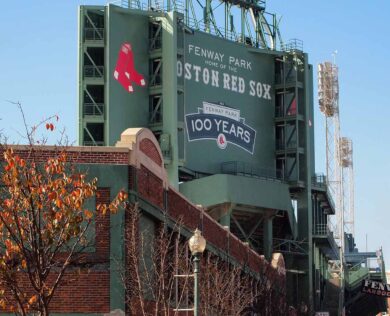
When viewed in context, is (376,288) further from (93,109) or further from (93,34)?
(93,34)

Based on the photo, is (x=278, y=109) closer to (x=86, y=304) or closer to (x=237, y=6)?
(x=237, y=6)

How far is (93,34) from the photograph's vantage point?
6662cm

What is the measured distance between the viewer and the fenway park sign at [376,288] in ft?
314

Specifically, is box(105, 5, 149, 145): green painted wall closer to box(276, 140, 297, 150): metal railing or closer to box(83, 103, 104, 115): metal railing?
box(83, 103, 104, 115): metal railing

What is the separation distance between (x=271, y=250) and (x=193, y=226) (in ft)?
117

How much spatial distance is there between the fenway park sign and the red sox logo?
131 feet

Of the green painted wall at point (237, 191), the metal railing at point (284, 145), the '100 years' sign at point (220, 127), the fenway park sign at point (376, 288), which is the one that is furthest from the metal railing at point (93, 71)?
the fenway park sign at point (376, 288)

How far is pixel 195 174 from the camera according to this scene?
2749 inches

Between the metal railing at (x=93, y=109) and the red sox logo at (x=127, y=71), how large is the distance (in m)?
2.11

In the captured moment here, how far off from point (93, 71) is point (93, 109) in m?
2.53

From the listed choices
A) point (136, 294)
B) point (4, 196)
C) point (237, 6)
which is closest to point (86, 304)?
point (136, 294)

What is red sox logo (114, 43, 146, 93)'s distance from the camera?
65.9 metres

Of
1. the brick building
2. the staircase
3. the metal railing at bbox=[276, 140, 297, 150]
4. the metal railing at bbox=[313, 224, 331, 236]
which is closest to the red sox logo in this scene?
the metal railing at bbox=[276, 140, 297, 150]

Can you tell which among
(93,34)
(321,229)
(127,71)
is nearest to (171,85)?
(127,71)
